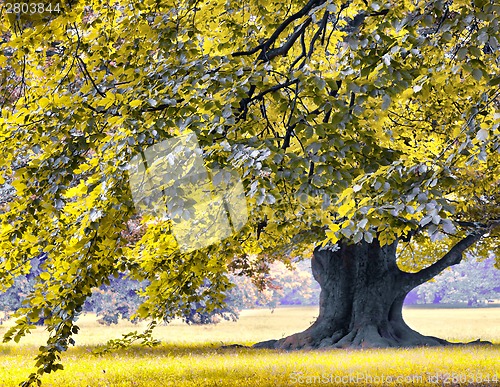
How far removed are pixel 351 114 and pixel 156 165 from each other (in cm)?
224

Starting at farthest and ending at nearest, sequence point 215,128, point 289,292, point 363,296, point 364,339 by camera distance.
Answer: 1. point 289,292
2. point 363,296
3. point 364,339
4. point 215,128

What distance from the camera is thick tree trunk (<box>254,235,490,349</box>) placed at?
20.8m

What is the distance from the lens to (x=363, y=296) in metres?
21.1

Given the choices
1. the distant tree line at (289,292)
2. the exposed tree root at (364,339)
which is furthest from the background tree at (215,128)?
the distant tree line at (289,292)

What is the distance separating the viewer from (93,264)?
684cm

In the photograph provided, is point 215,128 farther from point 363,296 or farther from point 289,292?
point 289,292

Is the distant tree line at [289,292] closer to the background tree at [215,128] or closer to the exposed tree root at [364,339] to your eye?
the exposed tree root at [364,339]

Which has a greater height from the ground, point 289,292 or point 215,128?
point 215,128

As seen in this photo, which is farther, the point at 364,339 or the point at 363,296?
the point at 363,296

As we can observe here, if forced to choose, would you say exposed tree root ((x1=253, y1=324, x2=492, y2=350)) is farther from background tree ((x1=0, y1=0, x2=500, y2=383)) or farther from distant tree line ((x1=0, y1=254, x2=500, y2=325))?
distant tree line ((x1=0, y1=254, x2=500, y2=325))

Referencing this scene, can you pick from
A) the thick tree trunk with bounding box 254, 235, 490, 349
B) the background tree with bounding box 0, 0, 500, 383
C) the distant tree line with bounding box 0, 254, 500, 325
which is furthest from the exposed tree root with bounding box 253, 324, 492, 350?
the distant tree line with bounding box 0, 254, 500, 325

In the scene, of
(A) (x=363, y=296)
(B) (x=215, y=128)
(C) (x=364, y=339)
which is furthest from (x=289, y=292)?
(B) (x=215, y=128)

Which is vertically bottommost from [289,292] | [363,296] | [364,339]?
[364,339]

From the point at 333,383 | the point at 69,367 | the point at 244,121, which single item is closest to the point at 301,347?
the point at 69,367
